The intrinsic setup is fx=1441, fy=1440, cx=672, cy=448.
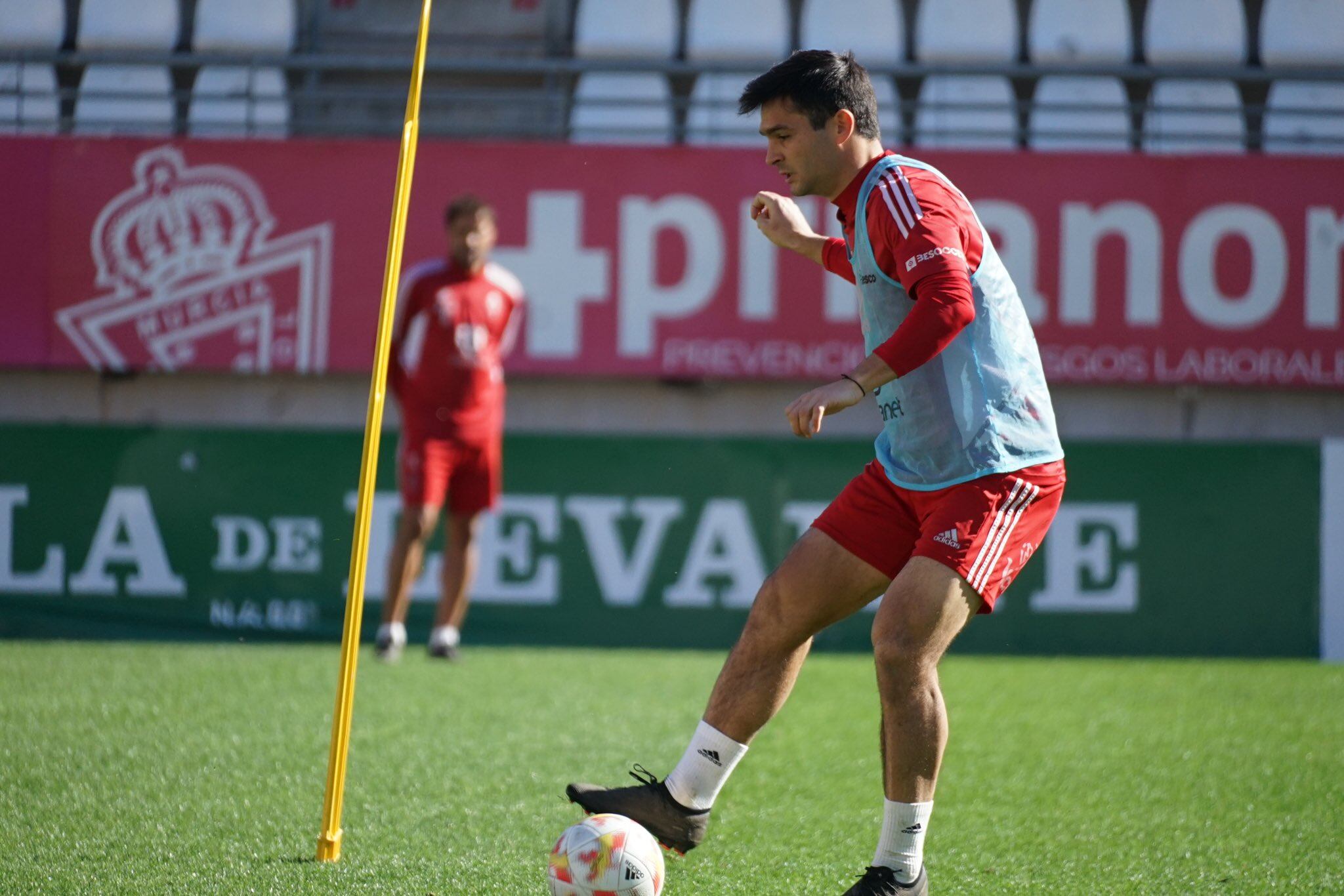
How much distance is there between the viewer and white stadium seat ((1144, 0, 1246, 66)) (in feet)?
38.2

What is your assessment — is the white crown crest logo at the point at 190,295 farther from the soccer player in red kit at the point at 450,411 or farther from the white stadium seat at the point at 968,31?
the white stadium seat at the point at 968,31

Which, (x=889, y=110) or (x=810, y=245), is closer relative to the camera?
(x=810, y=245)

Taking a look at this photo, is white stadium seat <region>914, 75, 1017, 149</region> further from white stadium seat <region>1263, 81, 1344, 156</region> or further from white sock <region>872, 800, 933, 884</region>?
white sock <region>872, 800, 933, 884</region>

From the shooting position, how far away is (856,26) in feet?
39.5

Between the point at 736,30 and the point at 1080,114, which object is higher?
the point at 736,30

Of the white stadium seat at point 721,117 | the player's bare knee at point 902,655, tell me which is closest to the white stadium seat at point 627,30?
the white stadium seat at point 721,117

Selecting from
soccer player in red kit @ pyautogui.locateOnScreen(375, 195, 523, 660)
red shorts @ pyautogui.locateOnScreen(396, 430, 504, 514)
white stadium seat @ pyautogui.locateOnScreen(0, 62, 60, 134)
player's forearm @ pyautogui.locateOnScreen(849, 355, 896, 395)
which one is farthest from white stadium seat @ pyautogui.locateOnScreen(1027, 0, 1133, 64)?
player's forearm @ pyautogui.locateOnScreen(849, 355, 896, 395)

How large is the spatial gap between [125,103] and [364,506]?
9.13 metres

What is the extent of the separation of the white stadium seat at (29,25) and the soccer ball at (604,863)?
34.8ft

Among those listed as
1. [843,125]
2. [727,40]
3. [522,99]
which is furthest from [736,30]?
[843,125]

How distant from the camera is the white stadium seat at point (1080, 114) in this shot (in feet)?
37.2

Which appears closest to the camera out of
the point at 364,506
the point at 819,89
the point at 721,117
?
the point at 819,89

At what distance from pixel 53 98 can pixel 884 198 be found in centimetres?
991

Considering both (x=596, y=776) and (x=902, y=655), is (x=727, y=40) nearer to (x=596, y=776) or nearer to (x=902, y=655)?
(x=596, y=776)
